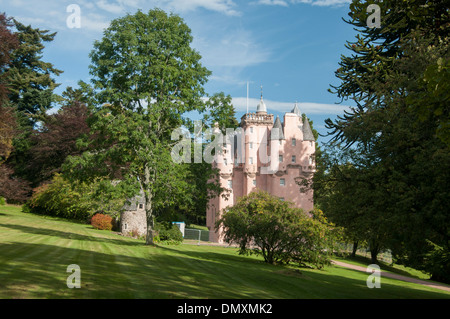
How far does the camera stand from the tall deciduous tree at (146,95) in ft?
66.5

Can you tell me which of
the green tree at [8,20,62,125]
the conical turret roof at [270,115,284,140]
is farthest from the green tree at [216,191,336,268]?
the green tree at [8,20,62,125]

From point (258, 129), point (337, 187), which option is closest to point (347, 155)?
point (337, 187)

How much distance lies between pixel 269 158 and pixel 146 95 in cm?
3482

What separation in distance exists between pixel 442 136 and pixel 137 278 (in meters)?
7.76

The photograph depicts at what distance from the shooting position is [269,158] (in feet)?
178

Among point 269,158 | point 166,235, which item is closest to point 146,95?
point 166,235

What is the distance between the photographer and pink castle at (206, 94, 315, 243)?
173ft

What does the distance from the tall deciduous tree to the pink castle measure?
2970cm

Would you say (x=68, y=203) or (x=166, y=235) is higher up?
(x=68, y=203)

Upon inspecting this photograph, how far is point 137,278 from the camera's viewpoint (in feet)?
31.0

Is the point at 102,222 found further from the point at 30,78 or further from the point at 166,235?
the point at 30,78

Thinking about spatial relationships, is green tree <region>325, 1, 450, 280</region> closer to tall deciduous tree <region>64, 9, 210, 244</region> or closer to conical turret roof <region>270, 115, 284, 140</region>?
tall deciduous tree <region>64, 9, 210, 244</region>

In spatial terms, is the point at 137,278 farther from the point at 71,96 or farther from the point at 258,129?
the point at 71,96

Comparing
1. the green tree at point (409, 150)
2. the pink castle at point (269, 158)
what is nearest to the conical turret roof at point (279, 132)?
the pink castle at point (269, 158)
